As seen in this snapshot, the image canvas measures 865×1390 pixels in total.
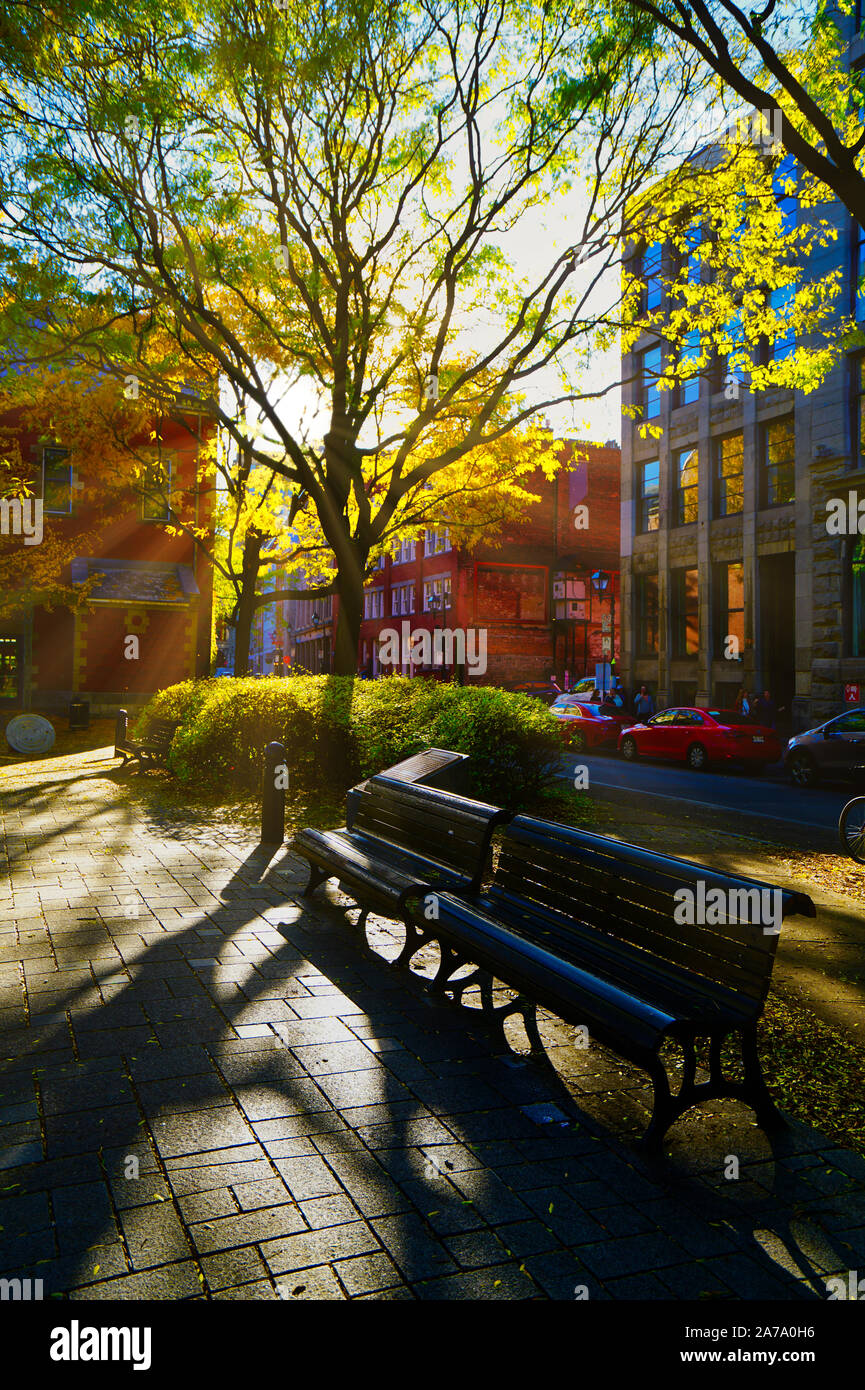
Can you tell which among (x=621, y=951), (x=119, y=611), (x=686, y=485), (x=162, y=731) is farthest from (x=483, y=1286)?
(x=686, y=485)

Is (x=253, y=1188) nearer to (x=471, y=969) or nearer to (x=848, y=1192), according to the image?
(x=848, y=1192)

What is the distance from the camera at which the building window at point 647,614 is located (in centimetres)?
3544

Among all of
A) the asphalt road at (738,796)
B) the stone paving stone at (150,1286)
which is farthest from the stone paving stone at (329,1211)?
the asphalt road at (738,796)

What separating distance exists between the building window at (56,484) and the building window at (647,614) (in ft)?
69.0

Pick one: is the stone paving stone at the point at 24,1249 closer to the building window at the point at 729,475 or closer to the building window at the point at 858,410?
the building window at the point at 858,410

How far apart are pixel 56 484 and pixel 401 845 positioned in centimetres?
2506

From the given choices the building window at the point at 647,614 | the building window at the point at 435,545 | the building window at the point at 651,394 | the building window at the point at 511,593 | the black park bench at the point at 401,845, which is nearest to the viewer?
the black park bench at the point at 401,845

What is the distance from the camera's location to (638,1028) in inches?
130

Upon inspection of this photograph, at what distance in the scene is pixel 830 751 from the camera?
17.9 metres

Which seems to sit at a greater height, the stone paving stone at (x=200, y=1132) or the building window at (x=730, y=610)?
the building window at (x=730, y=610)

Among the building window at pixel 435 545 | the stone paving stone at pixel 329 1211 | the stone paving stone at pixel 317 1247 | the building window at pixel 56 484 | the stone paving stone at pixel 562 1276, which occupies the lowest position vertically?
the stone paving stone at pixel 562 1276

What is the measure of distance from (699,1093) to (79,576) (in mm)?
26752

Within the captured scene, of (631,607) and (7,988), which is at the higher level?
(631,607)
